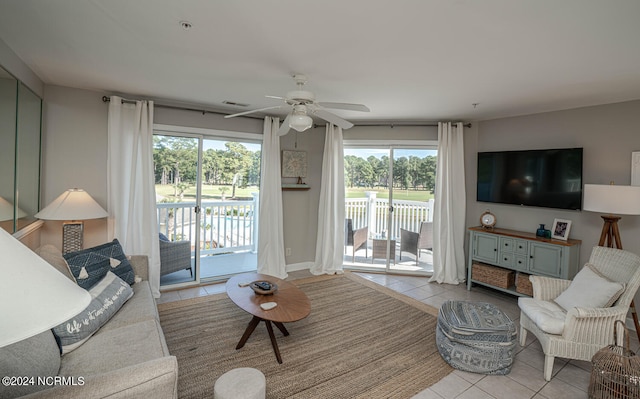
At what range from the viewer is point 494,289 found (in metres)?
4.39

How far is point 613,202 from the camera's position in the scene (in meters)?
2.91

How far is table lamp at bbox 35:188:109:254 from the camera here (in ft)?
9.55

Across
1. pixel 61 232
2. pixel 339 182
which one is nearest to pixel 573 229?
pixel 339 182

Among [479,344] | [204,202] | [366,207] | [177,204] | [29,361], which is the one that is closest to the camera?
[29,361]

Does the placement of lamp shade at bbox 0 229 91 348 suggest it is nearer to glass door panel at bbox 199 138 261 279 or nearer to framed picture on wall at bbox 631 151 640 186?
glass door panel at bbox 199 138 261 279

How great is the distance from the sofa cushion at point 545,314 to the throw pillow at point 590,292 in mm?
106

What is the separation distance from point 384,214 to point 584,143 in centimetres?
274

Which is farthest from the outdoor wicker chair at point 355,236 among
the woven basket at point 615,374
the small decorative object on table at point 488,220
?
the woven basket at point 615,374

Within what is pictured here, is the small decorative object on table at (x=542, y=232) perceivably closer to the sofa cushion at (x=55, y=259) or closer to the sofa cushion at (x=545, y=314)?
the sofa cushion at (x=545, y=314)

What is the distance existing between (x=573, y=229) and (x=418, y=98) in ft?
8.38

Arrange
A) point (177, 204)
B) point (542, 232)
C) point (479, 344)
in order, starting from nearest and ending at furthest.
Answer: point (479, 344) → point (542, 232) → point (177, 204)

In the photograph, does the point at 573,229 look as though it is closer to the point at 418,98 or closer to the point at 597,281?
the point at 597,281

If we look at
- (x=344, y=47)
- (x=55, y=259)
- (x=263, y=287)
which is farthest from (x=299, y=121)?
(x=55, y=259)

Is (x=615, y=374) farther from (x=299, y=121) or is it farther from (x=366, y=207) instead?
(x=366, y=207)
